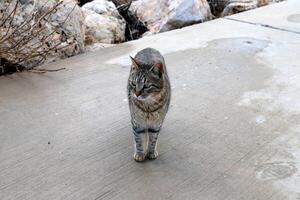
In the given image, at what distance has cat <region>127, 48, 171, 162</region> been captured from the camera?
2.57 meters

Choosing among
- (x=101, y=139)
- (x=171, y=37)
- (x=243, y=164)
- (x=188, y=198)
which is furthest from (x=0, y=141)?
(x=171, y=37)

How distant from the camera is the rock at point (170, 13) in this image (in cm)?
612

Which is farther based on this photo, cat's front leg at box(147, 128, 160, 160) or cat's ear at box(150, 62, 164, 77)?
cat's front leg at box(147, 128, 160, 160)

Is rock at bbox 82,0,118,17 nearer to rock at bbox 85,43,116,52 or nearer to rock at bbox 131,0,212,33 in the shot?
rock at bbox 131,0,212,33

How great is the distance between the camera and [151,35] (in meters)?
5.74

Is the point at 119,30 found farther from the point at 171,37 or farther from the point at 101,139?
the point at 101,139

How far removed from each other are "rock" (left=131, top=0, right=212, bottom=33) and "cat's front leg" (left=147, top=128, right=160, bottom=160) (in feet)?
11.2

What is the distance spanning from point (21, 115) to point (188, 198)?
1714 millimetres

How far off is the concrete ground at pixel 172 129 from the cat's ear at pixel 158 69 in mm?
684

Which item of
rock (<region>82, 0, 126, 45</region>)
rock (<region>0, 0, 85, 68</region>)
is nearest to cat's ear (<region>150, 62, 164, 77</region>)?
rock (<region>0, 0, 85, 68</region>)

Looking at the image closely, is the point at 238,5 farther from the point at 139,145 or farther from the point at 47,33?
the point at 139,145

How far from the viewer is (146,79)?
100 inches

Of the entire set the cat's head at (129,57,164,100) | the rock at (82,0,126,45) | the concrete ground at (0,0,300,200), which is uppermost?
the cat's head at (129,57,164,100)

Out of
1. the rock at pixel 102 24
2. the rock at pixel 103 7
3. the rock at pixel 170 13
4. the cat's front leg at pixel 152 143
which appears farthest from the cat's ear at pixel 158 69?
the rock at pixel 103 7
